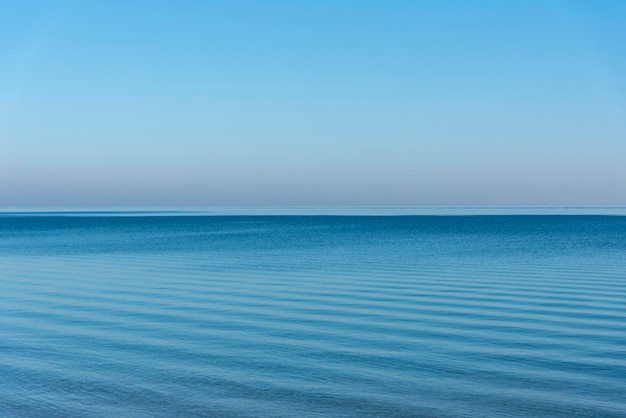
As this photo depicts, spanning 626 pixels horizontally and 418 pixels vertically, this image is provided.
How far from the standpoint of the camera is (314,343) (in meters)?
14.7

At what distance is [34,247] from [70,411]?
39845 millimetres

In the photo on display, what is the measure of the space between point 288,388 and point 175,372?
7.03ft

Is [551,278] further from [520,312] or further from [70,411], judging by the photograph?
[70,411]

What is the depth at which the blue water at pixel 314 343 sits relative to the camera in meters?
10.6

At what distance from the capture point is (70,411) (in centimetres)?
1012

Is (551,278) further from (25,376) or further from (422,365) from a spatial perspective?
(25,376)

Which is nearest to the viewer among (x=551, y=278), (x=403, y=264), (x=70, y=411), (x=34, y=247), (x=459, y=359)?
(x=70, y=411)

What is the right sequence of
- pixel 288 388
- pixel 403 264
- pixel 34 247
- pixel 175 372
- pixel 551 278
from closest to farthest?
pixel 288 388 → pixel 175 372 → pixel 551 278 → pixel 403 264 → pixel 34 247

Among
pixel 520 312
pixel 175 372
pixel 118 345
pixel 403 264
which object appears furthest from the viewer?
pixel 403 264

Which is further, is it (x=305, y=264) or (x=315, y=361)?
(x=305, y=264)

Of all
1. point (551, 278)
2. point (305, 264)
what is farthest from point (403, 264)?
point (551, 278)

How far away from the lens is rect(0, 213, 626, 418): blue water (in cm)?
1059

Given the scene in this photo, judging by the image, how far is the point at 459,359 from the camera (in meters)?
13.1

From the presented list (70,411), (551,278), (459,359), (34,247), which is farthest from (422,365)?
(34,247)
